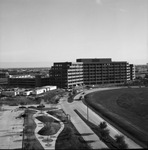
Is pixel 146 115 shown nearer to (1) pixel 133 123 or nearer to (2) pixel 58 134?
(1) pixel 133 123

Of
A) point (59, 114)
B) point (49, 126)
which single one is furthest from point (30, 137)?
point (59, 114)

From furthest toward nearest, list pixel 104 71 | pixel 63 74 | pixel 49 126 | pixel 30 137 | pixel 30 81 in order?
1. pixel 104 71
2. pixel 30 81
3. pixel 63 74
4. pixel 49 126
5. pixel 30 137

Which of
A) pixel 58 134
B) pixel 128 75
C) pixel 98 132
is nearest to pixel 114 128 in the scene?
pixel 98 132

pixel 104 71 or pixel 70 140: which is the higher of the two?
pixel 104 71

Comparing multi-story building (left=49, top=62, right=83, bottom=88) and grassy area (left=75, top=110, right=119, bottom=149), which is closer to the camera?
grassy area (left=75, top=110, right=119, bottom=149)

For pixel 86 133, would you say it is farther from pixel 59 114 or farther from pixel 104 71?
pixel 104 71

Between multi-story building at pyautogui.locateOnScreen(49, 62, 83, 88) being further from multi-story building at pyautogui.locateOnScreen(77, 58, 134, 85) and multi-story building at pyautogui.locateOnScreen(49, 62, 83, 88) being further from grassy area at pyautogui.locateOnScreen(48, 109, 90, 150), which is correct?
grassy area at pyautogui.locateOnScreen(48, 109, 90, 150)

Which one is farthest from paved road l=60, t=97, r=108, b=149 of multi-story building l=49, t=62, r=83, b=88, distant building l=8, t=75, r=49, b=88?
distant building l=8, t=75, r=49, b=88
